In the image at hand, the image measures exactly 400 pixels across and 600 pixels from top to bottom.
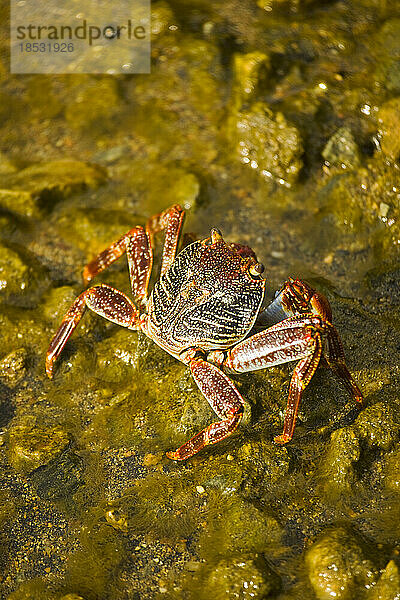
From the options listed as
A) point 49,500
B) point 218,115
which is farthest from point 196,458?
point 218,115

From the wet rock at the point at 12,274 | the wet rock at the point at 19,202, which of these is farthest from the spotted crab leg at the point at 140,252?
the wet rock at the point at 19,202

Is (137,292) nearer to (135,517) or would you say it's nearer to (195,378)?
(195,378)

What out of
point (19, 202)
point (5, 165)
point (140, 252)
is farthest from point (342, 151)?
point (5, 165)

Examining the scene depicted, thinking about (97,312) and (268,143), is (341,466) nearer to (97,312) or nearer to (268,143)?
(97,312)

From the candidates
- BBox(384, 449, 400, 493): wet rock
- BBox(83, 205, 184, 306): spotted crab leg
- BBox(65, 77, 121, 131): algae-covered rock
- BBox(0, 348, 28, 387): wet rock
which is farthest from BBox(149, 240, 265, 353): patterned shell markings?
BBox(65, 77, 121, 131): algae-covered rock

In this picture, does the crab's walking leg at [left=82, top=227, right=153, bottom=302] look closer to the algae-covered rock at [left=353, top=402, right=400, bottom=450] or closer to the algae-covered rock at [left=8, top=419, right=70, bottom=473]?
the algae-covered rock at [left=8, top=419, right=70, bottom=473]
